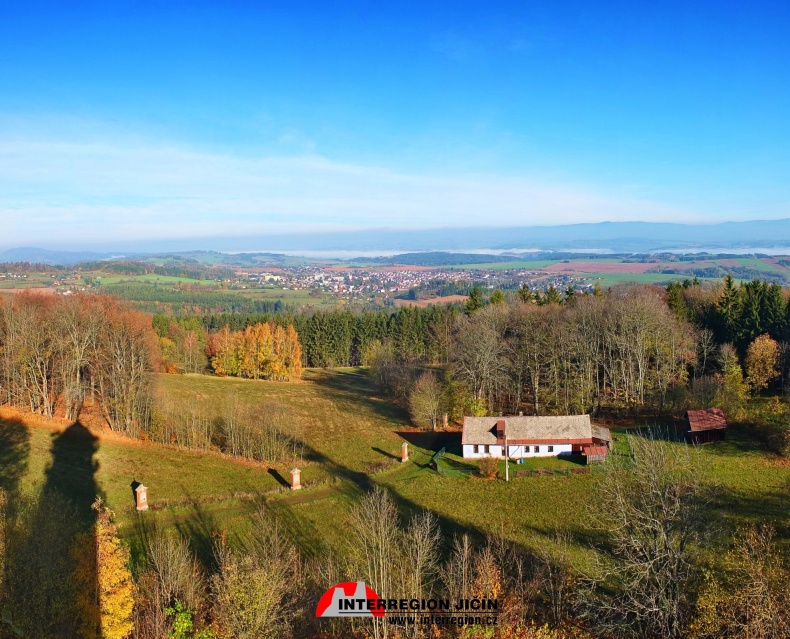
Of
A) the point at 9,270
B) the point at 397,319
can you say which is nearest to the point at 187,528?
the point at 397,319

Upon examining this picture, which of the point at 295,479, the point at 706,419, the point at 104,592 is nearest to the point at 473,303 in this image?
the point at 706,419

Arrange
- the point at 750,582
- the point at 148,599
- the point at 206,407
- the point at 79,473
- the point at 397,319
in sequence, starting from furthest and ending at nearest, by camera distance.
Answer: the point at 397,319
the point at 206,407
the point at 79,473
the point at 148,599
the point at 750,582

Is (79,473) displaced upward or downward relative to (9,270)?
downward

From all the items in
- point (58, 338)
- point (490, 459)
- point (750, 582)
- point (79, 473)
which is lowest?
point (490, 459)

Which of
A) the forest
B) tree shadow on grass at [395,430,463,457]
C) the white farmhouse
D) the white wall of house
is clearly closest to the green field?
tree shadow on grass at [395,430,463,457]

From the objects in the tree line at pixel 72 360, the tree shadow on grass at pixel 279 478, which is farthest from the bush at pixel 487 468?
the tree line at pixel 72 360

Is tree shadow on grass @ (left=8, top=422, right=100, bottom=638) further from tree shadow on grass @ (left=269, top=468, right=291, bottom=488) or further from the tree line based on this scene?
the tree line

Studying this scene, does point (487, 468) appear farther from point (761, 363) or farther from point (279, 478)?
point (761, 363)

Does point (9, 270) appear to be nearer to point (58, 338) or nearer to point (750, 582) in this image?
point (58, 338)
